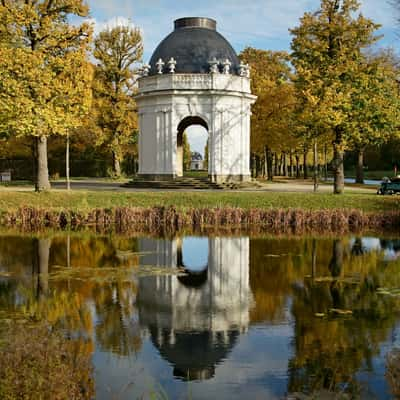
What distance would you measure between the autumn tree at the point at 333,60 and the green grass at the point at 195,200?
121 inches

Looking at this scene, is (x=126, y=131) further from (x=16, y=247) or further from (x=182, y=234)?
(x=16, y=247)

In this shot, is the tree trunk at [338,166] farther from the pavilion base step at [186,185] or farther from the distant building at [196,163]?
the distant building at [196,163]

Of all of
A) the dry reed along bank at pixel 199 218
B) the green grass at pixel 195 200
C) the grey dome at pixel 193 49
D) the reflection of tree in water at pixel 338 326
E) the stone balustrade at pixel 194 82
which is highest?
the grey dome at pixel 193 49

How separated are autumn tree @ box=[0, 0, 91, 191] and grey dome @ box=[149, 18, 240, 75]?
10432 millimetres

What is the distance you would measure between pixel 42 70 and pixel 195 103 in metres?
12.7

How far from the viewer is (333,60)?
29.3m

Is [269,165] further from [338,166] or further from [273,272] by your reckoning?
[273,272]

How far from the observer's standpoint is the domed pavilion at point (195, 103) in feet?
122

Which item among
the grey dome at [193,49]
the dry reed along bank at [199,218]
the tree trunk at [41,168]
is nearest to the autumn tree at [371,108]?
the dry reed along bank at [199,218]

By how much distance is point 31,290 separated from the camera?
12234mm

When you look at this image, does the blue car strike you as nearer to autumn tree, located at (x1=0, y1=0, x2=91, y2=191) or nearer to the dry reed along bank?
the dry reed along bank

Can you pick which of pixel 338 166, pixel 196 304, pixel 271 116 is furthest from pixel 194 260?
pixel 271 116

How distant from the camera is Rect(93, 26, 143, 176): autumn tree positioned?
48.2 metres

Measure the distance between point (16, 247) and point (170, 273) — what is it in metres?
6.13
